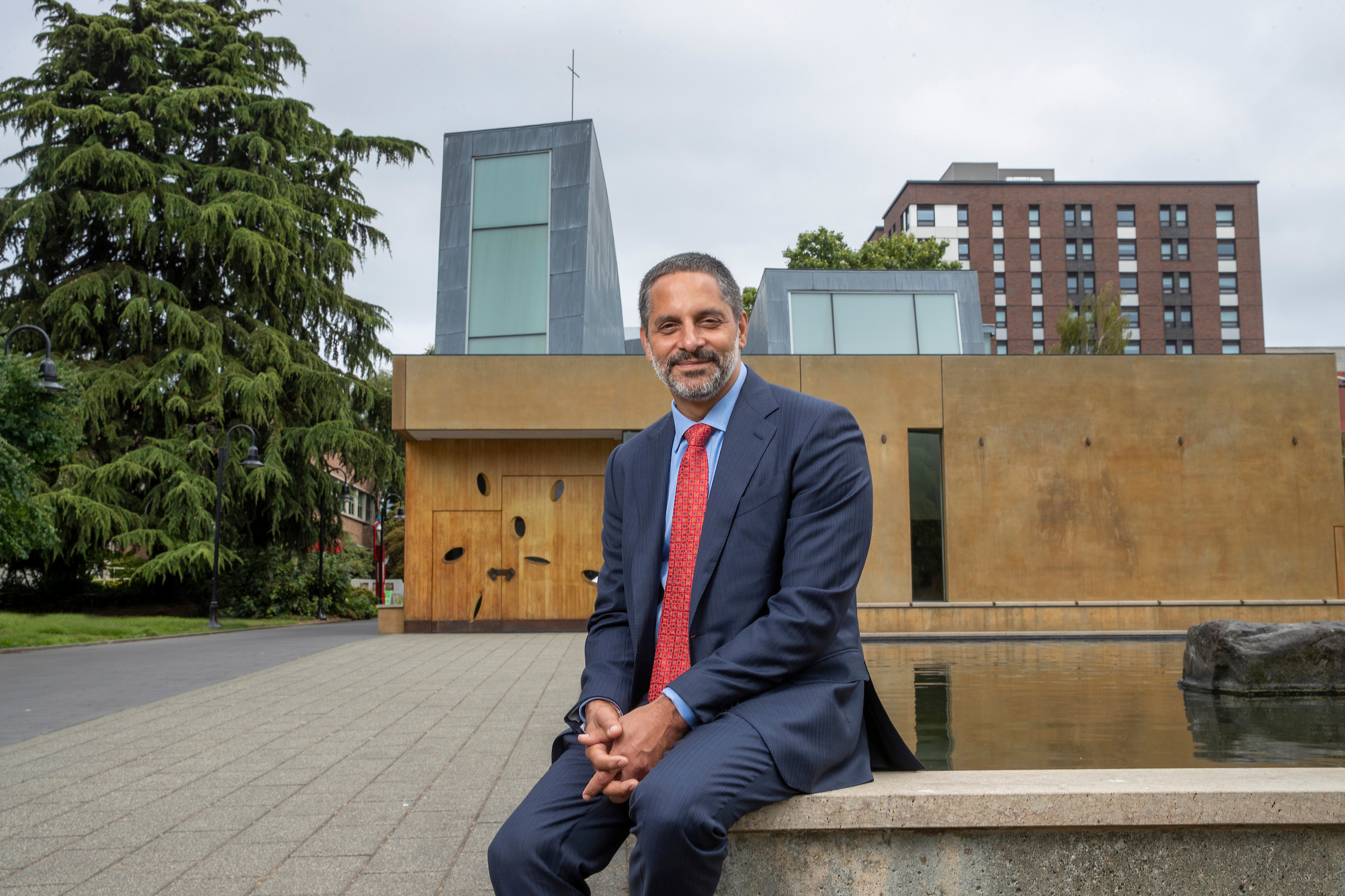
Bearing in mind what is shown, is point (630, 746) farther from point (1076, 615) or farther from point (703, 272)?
point (1076, 615)

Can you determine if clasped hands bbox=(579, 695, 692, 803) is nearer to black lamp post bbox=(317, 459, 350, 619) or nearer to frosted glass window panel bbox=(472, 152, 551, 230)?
frosted glass window panel bbox=(472, 152, 551, 230)

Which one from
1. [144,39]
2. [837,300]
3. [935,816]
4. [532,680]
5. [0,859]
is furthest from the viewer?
[144,39]

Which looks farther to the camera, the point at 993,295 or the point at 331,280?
the point at 993,295

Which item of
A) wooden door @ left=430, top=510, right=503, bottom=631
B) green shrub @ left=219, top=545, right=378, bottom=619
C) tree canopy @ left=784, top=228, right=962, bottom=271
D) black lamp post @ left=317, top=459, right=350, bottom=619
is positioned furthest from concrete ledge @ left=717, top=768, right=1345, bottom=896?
tree canopy @ left=784, top=228, right=962, bottom=271

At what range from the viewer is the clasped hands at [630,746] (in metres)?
2.04

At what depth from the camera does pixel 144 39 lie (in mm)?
25797

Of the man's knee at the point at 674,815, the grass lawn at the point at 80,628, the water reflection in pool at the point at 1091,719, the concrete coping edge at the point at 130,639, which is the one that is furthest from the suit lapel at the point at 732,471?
the grass lawn at the point at 80,628

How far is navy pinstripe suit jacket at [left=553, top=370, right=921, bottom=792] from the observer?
7.05 feet

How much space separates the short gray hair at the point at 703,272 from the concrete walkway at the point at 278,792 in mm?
1915

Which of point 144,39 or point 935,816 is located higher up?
point 144,39

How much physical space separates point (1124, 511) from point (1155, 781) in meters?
17.5

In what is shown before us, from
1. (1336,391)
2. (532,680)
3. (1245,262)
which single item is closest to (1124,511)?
(1336,391)

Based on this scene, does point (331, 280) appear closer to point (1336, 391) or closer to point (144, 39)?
point (144, 39)

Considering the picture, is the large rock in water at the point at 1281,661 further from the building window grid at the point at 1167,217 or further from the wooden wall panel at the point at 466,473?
the building window grid at the point at 1167,217
